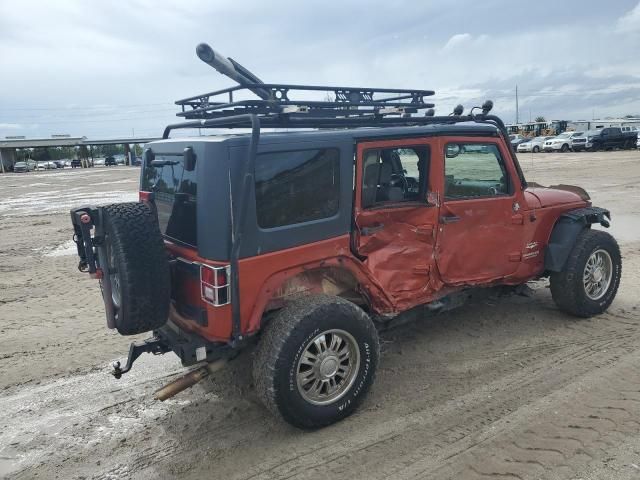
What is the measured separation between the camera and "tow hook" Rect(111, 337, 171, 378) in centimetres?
354

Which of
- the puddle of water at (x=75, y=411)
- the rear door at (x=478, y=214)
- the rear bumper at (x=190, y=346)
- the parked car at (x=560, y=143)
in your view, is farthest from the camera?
the parked car at (x=560, y=143)

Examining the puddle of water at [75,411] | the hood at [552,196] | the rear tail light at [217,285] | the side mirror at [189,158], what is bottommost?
the puddle of water at [75,411]

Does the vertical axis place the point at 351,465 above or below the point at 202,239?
below

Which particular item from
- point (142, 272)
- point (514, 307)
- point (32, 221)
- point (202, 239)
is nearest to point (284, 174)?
point (202, 239)

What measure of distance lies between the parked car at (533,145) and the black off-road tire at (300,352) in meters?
43.5

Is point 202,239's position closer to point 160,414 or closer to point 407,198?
point 160,414

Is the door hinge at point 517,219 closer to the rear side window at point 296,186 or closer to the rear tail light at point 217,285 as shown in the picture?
the rear side window at point 296,186

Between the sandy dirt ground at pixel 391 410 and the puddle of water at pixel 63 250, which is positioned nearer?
the sandy dirt ground at pixel 391 410

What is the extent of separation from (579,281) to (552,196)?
90 centimetres

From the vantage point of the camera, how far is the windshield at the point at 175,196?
11.0 ft

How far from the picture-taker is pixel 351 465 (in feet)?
10.2

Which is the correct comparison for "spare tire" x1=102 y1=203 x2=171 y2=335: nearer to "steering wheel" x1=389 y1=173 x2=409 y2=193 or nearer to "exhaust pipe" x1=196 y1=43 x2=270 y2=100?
"exhaust pipe" x1=196 y1=43 x2=270 y2=100

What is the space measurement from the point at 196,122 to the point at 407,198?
6.14 ft

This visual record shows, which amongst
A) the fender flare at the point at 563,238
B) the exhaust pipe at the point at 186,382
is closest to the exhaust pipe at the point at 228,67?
the exhaust pipe at the point at 186,382
